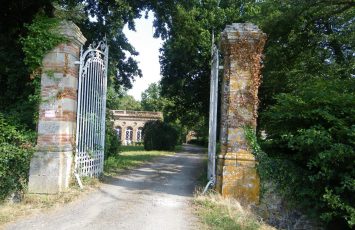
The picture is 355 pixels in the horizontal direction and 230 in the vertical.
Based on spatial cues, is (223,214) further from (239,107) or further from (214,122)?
(214,122)

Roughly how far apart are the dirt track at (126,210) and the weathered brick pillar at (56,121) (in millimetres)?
920

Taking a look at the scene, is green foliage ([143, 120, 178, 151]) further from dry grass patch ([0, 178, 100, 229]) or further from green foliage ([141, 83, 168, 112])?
→ green foliage ([141, 83, 168, 112])

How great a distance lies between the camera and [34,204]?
7.71 meters

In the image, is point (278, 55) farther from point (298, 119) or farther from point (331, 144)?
point (331, 144)

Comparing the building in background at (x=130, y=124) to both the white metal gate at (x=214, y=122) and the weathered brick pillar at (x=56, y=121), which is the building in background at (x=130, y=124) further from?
the weathered brick pillar at (x=56, y=121)

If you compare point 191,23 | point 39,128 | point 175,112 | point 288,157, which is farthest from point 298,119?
point 175,112

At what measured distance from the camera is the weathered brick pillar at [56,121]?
8.24 metres

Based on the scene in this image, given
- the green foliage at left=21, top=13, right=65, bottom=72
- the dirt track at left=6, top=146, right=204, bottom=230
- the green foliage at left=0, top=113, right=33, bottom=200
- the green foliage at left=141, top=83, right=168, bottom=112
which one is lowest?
the dirt track at left=6, top=146, right=204, bottom=230

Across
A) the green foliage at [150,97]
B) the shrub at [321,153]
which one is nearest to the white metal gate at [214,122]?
the shrub at [321,153]

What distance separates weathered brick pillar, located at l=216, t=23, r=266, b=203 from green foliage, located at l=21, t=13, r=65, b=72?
393 centimetres

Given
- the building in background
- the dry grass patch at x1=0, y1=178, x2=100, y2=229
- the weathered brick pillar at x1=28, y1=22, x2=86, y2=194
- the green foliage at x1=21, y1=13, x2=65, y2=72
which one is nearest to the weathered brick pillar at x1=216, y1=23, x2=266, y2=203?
the dry grass patch at x1=0, y1=178, x2=100, y2=229

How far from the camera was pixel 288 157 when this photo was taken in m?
9.26

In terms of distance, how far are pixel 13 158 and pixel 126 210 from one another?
115 inches

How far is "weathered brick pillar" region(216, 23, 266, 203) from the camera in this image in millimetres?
8219
